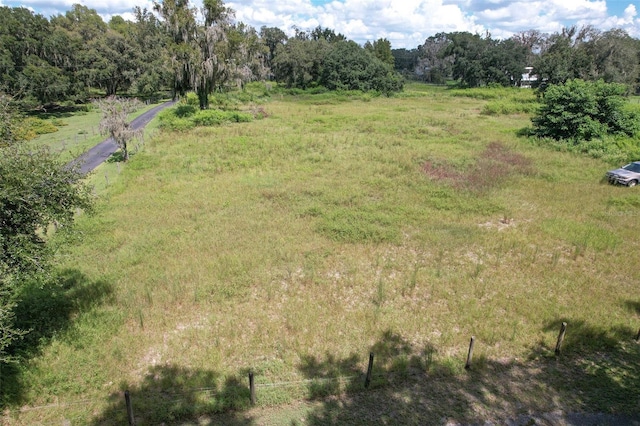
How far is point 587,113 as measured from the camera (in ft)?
105

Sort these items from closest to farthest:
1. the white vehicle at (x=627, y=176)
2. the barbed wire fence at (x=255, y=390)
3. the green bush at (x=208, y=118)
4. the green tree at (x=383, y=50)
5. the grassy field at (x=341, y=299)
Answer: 1. the barbed wire fence at (x=255, y=390)
2. the grassy field at (x=341, y=299)
3. the white vehicle at (x=627, y=176)
4. the green bush at (x=208, y=118)
5. the green tree at (x=383, y=50)

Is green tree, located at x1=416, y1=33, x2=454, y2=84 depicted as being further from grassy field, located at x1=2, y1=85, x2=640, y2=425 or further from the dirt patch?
grassy field, located at x1=2, y1=85, x2=640, y2=425

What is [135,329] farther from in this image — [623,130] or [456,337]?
[623,130]

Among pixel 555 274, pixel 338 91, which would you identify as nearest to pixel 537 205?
pixel 555 274

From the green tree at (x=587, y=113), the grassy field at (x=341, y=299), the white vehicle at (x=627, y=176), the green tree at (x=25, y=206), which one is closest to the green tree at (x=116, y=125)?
the grassy field at (x=341, y=299)

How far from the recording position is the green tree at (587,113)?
31109 millimetres

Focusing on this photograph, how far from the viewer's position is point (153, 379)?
9.66m

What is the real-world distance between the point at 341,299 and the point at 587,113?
98.7ft

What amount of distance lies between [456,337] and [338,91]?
61615 mm

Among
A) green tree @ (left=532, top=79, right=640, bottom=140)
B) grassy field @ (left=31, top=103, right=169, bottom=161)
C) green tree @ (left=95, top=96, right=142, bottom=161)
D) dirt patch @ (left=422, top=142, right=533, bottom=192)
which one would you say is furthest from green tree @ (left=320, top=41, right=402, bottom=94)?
green tree @ (left=95, top=96, right=142, bottom=161)

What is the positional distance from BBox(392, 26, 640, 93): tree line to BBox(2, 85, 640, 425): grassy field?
39.6m

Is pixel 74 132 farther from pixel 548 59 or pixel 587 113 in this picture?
pixel 548 59

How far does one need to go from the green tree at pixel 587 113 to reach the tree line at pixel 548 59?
18470 millimetres

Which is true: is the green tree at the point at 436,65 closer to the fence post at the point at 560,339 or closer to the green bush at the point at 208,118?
the green bush at the point at 208,118
